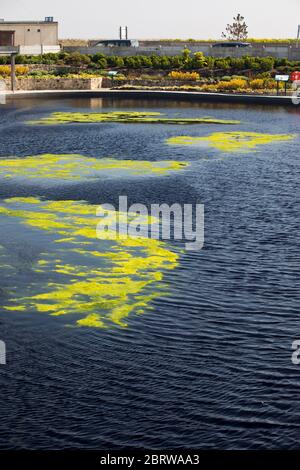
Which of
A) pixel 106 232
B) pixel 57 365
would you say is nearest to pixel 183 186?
pixel 106 232

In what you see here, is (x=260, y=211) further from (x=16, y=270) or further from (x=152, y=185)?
(x=16, y=270)

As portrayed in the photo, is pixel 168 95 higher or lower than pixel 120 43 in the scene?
lower

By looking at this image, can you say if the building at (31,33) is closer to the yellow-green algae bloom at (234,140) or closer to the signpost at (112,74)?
the signpost at (112,74)

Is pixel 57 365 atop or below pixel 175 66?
below

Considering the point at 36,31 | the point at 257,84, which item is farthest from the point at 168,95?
the point at 36,31

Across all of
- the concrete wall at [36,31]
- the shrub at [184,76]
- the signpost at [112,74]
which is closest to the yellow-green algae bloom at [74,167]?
the shrub at [184,76]

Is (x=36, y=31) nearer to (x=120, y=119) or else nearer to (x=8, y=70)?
(x=8, y=70)
